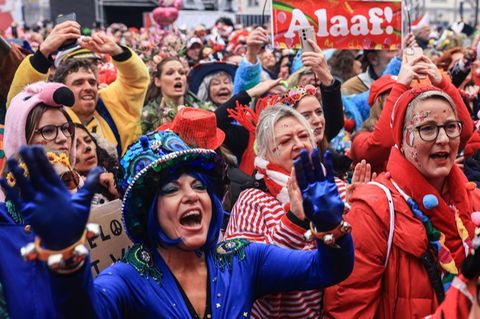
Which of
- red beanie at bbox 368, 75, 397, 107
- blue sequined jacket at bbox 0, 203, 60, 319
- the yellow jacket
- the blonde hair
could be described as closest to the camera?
blue sequined jacket at bbox 0, 203, 60, 319

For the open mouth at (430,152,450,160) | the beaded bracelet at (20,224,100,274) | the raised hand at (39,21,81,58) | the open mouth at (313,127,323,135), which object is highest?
the raised hand at (39,21,81,58)

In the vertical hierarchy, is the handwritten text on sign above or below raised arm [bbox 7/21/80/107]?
below

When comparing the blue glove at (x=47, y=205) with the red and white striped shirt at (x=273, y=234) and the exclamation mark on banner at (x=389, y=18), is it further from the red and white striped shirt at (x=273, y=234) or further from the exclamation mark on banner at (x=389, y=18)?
the exclamation mark on banner at (x=389, y=18)

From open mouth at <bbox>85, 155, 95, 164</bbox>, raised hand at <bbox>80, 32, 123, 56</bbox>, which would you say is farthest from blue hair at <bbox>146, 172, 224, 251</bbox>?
raised hand at <bbox>80, 32, 123, 56</bbox>

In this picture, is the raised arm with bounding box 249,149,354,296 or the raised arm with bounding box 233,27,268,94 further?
the raised arm with bounding box 233,27,268,94

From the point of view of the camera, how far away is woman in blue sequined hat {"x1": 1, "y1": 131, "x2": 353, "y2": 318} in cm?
236

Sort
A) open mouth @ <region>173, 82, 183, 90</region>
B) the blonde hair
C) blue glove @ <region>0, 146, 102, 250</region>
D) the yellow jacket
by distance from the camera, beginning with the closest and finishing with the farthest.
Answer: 1. blue glove @ <region>0, 146, 102, 250</region>
2. the blonde hair
3. the yellow jacket
4. open mouth @ <region>173, 82, 183, 90</region>

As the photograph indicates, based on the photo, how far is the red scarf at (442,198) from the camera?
3.14m

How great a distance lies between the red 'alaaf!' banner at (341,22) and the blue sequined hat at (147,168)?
2788 millimetres

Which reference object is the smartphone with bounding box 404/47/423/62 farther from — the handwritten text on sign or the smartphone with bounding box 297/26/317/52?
the handwritten text on sign

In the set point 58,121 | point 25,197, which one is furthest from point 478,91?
point 25,197

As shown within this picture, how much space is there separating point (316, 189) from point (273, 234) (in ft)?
2.56

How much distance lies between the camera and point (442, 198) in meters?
3.24

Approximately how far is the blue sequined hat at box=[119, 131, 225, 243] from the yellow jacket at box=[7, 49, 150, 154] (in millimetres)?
2654
